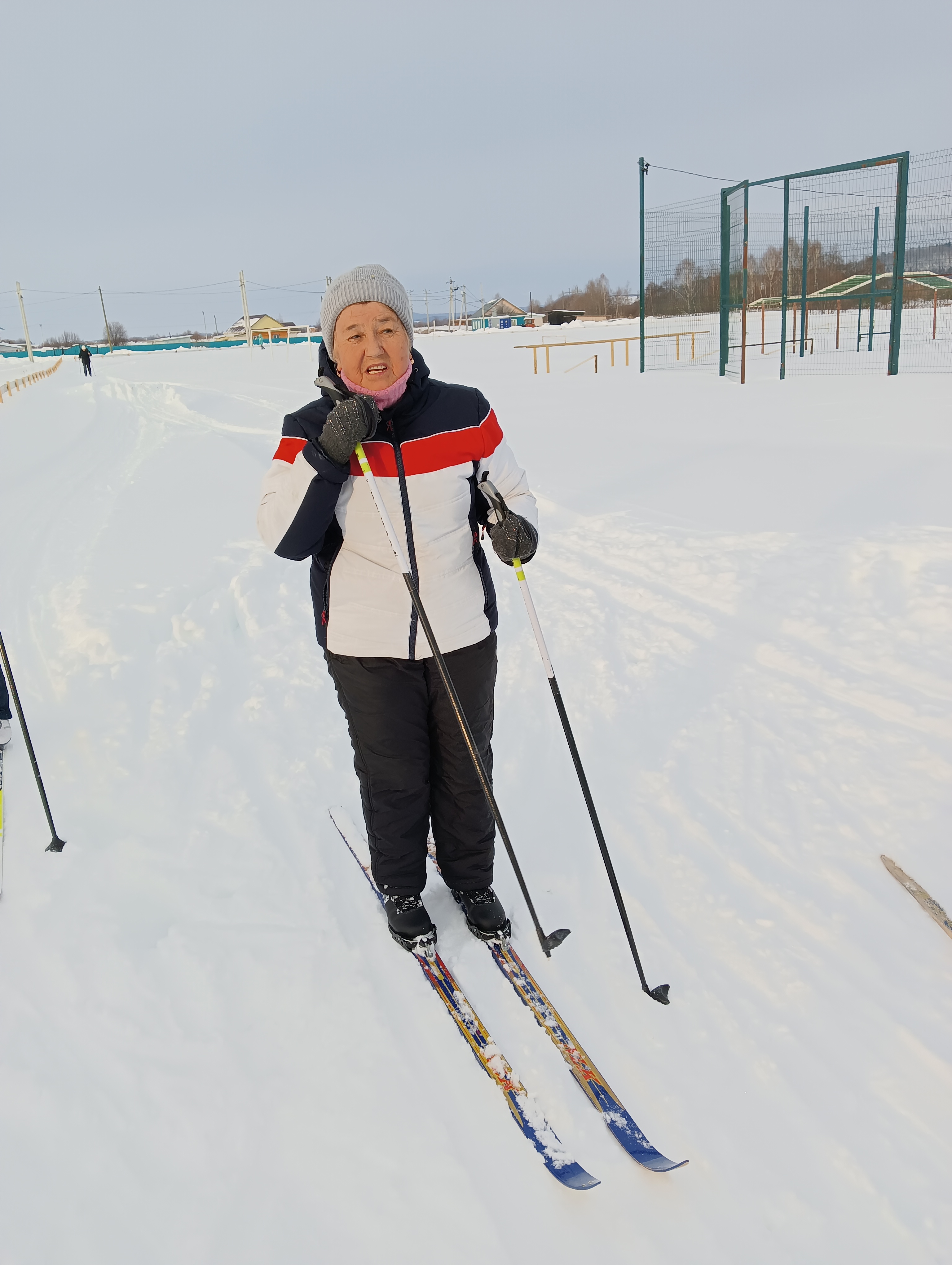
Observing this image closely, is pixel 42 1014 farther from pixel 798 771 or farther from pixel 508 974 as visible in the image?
pixel 798 771

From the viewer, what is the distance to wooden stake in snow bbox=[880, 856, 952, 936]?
7.52 feet

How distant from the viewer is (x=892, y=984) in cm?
→ 212

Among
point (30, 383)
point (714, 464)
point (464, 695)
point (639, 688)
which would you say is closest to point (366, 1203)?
point (464, 695)

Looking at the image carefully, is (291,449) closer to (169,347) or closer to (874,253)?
(874,253)

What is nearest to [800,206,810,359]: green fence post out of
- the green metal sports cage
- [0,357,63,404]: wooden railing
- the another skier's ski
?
the green metal sports cage

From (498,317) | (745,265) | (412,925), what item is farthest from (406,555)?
(498,317)

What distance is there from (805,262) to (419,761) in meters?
14.6

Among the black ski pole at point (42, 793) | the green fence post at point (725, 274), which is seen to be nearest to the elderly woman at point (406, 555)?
the black ski pole at point (42, 793)

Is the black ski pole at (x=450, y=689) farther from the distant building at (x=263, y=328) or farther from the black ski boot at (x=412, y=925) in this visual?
the distant building at (x=263, y=328)

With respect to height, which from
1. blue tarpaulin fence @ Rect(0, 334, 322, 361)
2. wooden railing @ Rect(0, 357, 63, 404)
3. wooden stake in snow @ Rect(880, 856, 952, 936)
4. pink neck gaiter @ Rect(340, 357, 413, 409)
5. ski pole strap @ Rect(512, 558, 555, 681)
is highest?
blue tarpaulin fence @ Rect(0, 334, 322, 361)

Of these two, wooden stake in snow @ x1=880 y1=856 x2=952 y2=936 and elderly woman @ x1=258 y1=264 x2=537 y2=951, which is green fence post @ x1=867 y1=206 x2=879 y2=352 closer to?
wooden stake in snow @ x1=880 y1=856 x2=952 y2=936

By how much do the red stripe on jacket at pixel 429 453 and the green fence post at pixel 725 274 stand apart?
1185 cm

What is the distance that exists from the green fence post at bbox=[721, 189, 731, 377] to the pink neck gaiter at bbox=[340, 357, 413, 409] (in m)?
12.0

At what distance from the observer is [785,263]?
1315cm
